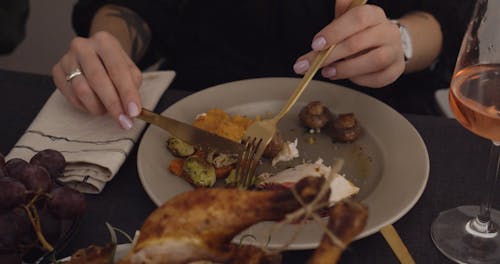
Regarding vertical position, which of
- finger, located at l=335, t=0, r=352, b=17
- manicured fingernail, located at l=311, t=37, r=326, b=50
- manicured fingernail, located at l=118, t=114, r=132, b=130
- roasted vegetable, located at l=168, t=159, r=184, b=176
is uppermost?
finger, located at l=335, t=0, r=352, b=17

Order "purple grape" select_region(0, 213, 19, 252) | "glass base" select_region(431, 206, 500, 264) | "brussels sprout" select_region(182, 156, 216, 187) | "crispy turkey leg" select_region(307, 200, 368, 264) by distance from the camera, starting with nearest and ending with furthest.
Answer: "crispy turkey leg" select_region(307, 200, 368, 264), "purple grape" select_region(0, 213, 19, 252), "glass base" select_region(431, 206, 500, 264), "brussels sprout" select_region(182, 156, 216, 187)

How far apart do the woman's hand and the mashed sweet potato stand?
0.41 feet

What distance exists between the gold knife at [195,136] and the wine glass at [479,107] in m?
0.31

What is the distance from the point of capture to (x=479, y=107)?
28.0 inches

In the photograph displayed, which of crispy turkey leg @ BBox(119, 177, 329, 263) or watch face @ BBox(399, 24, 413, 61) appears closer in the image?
crispy turkey leg @ BBox(119, 177, 329, 263)

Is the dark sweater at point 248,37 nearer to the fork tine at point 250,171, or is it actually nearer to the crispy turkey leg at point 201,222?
the fork tine at point 250,171

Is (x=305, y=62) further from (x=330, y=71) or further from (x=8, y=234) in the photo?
(x=8, y=234)

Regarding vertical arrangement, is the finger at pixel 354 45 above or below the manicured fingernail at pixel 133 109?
above

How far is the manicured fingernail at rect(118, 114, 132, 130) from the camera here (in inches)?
37.6

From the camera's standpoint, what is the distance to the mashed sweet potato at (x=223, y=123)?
3.12ft

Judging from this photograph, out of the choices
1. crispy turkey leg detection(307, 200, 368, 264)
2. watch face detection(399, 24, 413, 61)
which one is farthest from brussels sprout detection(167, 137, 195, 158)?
crispy turkey leg detection(307, 200, 368, 264)

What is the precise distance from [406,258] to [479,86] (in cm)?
24

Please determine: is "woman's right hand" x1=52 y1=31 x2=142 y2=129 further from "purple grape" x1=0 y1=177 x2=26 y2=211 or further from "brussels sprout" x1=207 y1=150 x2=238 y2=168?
"purple grape" x1=0 y1=177 x2=26 y2=211

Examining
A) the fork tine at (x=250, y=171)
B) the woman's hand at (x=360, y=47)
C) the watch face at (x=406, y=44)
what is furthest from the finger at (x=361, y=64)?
the fork tine at (x=250, y=171)
